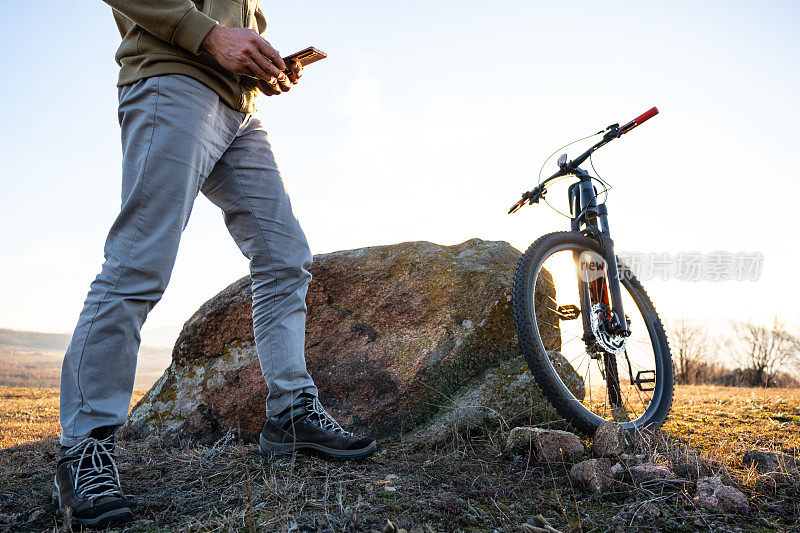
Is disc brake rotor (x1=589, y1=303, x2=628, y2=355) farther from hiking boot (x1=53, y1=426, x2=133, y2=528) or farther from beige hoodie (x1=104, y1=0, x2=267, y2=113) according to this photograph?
hiking boot (x1=53, y1=426, x2=133, y2=528)

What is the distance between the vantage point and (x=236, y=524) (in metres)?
1.53

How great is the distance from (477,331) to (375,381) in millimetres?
629

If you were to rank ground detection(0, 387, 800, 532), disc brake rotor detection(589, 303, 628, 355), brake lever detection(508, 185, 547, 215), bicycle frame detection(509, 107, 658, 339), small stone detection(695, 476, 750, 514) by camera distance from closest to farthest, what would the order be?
ground detection(0, 387, 800, 532) → small stone detection(695, 476, 750, 514) → disc brake rotor detection(589, 303, 628, 355) → bicycle frame detection(509, 107, 658, 339) → brake lever detection(508, 185, 547, 215)

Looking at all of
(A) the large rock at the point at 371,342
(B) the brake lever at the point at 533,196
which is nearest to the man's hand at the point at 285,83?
(A) the large rock at the point at 371,342

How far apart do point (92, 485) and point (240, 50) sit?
1.59m

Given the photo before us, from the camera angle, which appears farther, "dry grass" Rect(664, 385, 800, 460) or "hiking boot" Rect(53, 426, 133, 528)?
"dry grass" Rect(664, 385, 800, 460)

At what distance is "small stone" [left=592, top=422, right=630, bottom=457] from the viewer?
210 centimetres

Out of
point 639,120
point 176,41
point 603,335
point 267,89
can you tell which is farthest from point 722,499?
point 176,41

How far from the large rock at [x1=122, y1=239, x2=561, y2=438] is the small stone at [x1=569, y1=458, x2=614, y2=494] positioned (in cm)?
90

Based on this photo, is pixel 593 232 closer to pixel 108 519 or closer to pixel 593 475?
pixel 593 475

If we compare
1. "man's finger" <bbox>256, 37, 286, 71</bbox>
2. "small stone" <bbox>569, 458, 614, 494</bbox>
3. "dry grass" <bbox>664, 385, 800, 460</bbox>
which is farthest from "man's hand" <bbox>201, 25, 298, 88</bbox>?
"dry grass" <bbox>664, 385, 800, 460</bbox>

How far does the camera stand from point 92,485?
166 centimetres

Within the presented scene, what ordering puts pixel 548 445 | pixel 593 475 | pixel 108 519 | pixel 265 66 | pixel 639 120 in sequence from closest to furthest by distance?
pixel 108 519, pixel 593 475, pixel 265 66, pixel 548 445, pixel 639 120

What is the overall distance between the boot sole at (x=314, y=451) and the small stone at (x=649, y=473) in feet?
3.39
